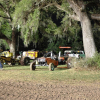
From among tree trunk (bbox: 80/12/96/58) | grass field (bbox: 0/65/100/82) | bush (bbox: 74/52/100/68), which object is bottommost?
grass field (bbox: 0/65/100/82)

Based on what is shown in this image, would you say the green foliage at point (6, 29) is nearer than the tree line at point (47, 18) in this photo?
No

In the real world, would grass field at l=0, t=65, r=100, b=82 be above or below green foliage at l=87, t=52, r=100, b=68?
below

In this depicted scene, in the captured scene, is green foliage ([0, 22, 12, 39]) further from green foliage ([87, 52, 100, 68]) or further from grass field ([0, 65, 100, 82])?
green foliage ([87, 52, 100, 68])

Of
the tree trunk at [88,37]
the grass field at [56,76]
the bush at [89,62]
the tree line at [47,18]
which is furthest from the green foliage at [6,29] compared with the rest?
the grass field at [56,76]

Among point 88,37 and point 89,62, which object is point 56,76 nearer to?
point 89,62

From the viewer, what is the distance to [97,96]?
7.92m

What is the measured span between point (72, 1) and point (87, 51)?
4.59 meters

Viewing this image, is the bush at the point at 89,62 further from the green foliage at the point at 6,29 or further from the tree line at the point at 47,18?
the green foliage at the point at 6,29

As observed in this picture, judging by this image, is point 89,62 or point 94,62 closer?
point 89,62

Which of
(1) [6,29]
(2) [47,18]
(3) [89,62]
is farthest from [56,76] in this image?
(1) [6,29]

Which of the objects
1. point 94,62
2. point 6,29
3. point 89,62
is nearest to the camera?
point 89,62

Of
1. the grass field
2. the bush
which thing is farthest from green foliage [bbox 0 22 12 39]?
the grass field

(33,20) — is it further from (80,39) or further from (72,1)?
(80,39)

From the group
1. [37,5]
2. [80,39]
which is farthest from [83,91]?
[80,39]
